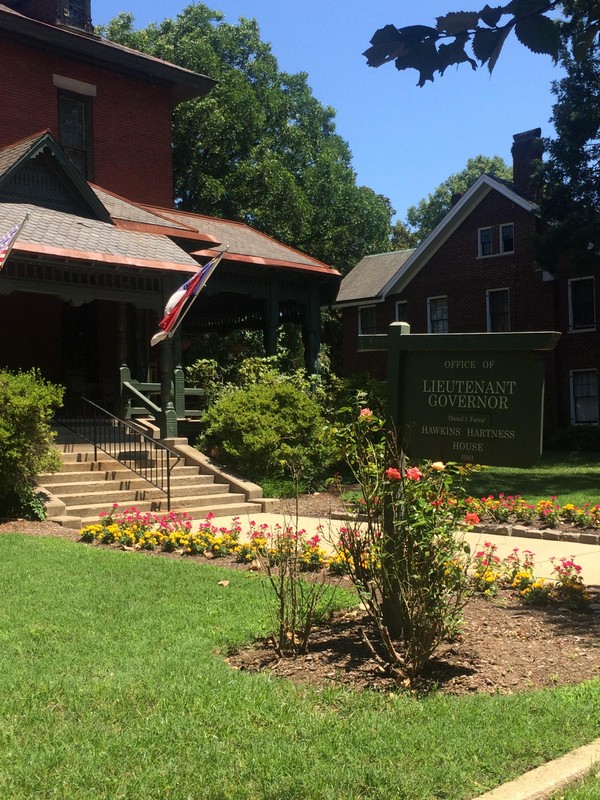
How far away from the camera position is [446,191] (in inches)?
2731

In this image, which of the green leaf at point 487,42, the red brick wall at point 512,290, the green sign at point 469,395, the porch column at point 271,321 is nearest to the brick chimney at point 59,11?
the porch column at point 271,321

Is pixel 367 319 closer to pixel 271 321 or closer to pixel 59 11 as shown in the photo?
pixel 271 321

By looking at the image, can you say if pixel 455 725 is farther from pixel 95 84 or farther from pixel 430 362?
pixel 95 84

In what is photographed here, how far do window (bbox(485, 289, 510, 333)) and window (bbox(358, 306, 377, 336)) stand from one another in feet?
20.6

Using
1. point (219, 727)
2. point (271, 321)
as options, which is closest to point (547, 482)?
point (271, 321)

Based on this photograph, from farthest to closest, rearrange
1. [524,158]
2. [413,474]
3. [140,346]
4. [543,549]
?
[524,158] < [140,346] < [543,549] < [413,474]

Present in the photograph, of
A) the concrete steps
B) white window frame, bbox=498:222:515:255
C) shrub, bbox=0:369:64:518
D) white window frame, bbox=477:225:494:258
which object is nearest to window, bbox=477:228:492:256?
white window frame, bbox=477:225:494:258

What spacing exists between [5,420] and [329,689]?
8.05m

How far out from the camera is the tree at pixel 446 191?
67.9m

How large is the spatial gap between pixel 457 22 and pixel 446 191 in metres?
68.9

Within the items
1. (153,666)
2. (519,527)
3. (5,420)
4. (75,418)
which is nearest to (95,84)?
(75,418)

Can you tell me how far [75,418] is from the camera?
16.6 meters

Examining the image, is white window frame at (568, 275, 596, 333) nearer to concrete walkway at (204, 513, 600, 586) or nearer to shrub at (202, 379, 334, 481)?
shrub at (202, 379, 334, 481)

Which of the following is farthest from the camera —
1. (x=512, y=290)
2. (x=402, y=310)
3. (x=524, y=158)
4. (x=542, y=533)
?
(x=402, y=310)
